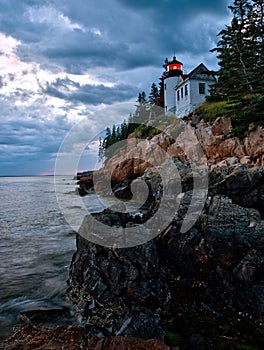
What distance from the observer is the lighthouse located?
41.2 m

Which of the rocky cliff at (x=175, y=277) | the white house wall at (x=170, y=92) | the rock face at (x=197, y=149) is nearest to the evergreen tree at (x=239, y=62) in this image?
the rock face at (x=197, y=149)

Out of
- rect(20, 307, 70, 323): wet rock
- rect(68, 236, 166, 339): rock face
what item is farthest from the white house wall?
rect(20, 307, 70, 323): wet rock

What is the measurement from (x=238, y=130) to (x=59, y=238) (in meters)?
19.9

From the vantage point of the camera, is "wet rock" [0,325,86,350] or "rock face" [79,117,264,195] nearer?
"wet rock" [0,325,86,350]

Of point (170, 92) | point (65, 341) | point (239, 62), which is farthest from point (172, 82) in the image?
point (65, 341)

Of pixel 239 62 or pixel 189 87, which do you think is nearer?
pixel 239 62

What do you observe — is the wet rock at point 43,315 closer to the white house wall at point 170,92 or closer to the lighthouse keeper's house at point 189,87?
the lighthouse keeper's house at point 189,87

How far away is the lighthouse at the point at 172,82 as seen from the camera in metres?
41.2

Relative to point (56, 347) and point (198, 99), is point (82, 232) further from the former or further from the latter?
point (198, 99)

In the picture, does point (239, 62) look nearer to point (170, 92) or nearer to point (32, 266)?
point (170, 92)

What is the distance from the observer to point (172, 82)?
41188 millimetres

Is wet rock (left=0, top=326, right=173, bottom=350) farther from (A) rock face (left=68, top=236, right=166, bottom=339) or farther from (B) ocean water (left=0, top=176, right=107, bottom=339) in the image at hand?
(B) ocean water (left=0, top=176, right=107, bottom=339)

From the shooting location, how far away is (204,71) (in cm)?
3481

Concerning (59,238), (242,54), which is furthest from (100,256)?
(242,54)
